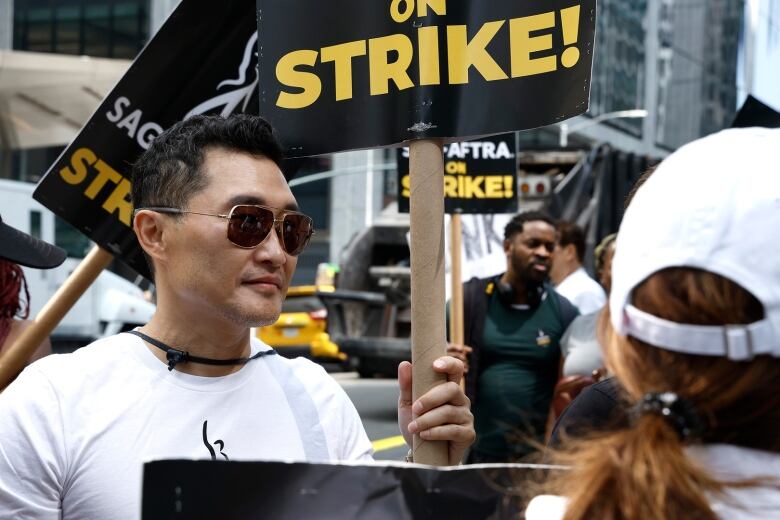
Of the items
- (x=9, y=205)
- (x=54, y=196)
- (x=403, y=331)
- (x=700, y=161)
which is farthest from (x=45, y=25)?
(x=700, y=161)

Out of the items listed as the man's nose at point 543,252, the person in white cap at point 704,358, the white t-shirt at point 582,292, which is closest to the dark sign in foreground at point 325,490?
the person in white cap at point 704,358

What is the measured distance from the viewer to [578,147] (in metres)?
12.6

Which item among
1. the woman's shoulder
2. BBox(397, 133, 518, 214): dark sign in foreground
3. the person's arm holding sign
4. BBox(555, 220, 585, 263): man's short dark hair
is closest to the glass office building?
BBox(555, 220, 585, 263): man's short dark hair

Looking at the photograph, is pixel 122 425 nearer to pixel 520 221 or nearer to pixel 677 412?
pixel 677 412

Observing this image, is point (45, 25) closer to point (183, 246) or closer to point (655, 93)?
point (655, 93)

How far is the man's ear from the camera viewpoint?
2.51 metres

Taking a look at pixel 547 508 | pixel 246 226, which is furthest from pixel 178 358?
pixel 547 508

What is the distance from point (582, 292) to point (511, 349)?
1.24 metres

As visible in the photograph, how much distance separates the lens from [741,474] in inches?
51.1

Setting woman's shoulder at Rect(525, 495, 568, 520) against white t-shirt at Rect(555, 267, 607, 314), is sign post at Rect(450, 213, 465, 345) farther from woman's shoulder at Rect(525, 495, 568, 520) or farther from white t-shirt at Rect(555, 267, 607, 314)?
woman's shoulder at Rect(525, 495, 568, 520)

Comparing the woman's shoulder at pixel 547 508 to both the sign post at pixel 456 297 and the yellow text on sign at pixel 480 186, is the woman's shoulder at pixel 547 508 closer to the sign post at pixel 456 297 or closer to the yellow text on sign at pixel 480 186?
the sign post at pixel 456 297

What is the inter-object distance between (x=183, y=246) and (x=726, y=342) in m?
1.42

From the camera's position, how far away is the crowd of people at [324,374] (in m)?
1.28

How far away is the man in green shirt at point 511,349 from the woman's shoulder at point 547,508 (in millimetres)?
4292
